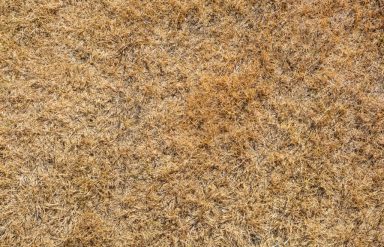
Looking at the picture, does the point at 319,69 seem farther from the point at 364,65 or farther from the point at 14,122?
the point at 14,122

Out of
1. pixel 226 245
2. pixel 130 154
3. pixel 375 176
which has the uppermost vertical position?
pixel 375 176

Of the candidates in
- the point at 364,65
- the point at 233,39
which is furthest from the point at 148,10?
the point at 364,65

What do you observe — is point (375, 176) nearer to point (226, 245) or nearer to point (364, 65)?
point (364, 65)

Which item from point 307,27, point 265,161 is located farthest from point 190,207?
point 307,27

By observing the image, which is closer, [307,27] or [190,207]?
[190,207]

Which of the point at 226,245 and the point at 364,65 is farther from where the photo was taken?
the point at 364,65

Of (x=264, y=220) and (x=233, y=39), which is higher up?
(x=233, y=39)
